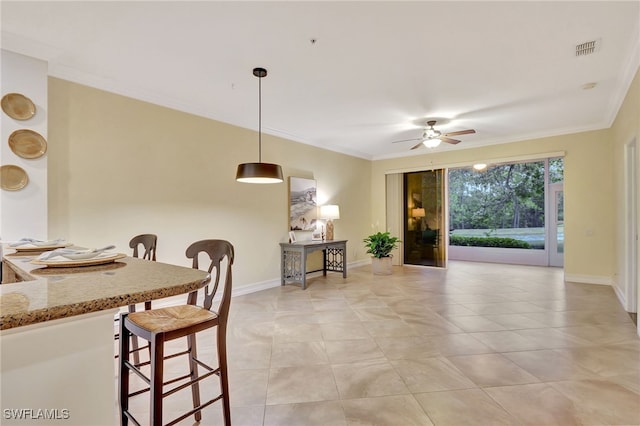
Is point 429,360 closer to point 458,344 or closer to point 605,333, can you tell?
point 458,344

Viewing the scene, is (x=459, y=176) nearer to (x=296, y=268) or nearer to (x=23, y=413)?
(x=296, y=268)

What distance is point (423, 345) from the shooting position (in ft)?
9.54

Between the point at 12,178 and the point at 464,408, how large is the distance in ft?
13.2

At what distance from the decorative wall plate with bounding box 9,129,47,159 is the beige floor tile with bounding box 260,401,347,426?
9.99 feet

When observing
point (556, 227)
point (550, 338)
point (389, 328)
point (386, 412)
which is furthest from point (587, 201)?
point (386, 412)

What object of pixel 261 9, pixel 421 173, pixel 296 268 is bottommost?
pixel 296 268

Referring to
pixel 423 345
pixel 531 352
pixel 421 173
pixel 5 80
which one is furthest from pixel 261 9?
pixel 421 173

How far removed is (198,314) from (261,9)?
2.20 m

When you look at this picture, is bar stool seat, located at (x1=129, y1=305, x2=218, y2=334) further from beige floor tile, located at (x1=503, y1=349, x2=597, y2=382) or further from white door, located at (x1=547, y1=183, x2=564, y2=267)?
white door, located at (x1=547, y1=183, x2=564, y2=267)

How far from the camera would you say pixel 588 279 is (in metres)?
5.45

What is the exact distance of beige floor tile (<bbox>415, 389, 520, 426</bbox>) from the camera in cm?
184

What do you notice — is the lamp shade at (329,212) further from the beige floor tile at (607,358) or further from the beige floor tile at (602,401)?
the beige floor tile at (602,401)

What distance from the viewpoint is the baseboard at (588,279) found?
5.28 metres

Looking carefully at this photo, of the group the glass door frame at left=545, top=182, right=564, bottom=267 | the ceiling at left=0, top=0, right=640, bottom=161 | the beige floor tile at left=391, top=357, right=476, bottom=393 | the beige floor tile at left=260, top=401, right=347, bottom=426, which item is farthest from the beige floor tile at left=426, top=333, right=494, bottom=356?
the glass door frame at left=545, top=182, right=564, bottom=267
